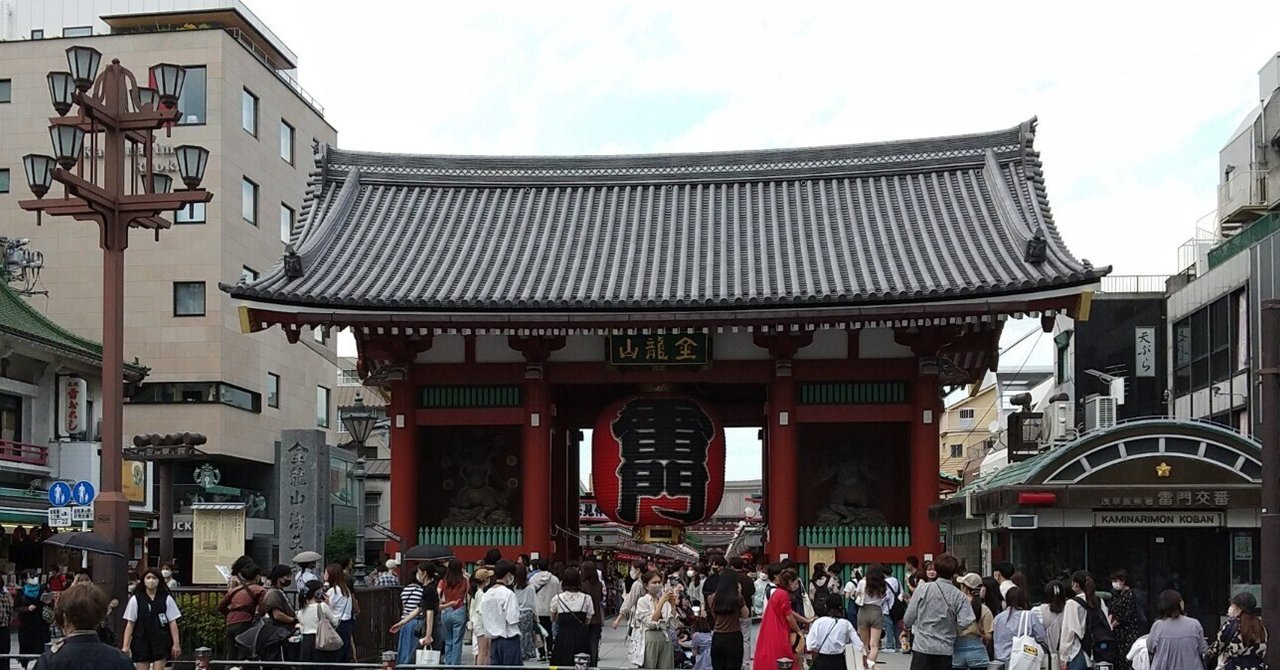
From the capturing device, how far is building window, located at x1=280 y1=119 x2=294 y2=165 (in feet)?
190

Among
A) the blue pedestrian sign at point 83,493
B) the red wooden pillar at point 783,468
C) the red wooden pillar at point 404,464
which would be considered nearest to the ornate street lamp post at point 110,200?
the red wooden pillar at point 404,464

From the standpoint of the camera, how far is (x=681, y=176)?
29359 millimetres

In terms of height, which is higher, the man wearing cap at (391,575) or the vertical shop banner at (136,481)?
the vertical shop banner at (136,481)

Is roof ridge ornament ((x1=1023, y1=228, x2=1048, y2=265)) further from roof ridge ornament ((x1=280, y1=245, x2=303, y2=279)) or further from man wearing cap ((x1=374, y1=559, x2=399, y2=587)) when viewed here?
roof ridge ornament ((x1=280, y1=245, x2=303, y2=279))

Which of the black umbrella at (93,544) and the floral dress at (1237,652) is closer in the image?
the floral dress at (1237,652)

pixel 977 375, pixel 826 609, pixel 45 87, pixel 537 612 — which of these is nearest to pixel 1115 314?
pixel 977 375

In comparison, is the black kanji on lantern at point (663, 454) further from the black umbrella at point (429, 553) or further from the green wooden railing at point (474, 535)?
the black umbrella at point (429, 553)

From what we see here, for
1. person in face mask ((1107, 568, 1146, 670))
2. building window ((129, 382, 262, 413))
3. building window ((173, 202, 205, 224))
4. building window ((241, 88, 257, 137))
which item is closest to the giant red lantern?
person in face mask ((1107, 568, 1146, 670))

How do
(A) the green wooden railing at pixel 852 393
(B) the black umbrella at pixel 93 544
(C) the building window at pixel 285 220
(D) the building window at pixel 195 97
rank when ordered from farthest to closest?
1. (C) the building window at pixel 285 220
2. (D) the building window at pixel 195 97
3. (A) the green wooden railing at pixel 852 393
4. (B) the black umbrella at pixel 93 544

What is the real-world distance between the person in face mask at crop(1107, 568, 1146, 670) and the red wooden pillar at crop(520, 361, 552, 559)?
10240 millimetres

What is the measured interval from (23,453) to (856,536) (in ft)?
93.7

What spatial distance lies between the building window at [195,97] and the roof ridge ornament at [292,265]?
95.5 feet

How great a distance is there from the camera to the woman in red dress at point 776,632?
1475 centimetres

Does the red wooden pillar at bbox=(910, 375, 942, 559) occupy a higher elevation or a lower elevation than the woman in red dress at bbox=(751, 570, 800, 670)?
higher
